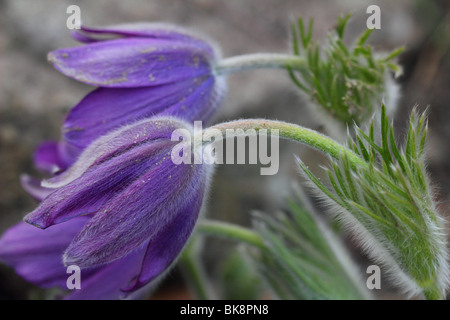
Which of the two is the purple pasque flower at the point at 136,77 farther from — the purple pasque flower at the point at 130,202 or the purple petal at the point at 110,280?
the purple petal at the point at 110,280

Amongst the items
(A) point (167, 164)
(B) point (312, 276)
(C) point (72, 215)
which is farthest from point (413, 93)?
(C) point (72, 215)

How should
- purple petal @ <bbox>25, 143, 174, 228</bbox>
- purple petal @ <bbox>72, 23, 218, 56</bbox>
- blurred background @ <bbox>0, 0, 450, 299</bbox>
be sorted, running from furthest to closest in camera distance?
blurred background @ <bbox>0, 0, 450, 299</bbox>, purple petal @ <bbox>72, 23, 218, 56</bbox>, purple petal @ <bbox>25, 143, 174, 228</bbox>

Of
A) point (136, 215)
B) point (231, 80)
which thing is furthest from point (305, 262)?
point (231, 80)

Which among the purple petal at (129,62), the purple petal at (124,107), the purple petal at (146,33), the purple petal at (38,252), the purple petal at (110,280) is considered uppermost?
the purple petal at (146,33)

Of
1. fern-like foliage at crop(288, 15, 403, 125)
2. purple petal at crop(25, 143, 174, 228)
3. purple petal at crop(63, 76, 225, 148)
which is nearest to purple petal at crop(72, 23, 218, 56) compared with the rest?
purple petal at crop(63, 76, 225, 148)

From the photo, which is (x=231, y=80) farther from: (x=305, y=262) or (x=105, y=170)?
(x=105, y=170)

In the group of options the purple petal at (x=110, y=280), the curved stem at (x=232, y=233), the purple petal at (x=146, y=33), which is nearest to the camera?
the purple petal at (x=110, y=280)

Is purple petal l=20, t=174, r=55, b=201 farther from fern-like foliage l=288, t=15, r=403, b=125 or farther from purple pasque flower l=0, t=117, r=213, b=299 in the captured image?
fern-like foliage l=288, t=15, r=403, b=125

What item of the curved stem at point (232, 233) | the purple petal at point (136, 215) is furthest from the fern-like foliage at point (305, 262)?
the purple petal at point (136, 215)
